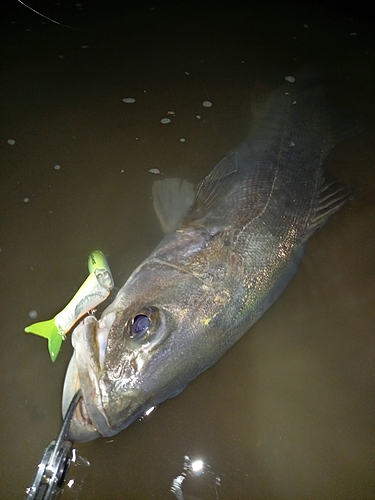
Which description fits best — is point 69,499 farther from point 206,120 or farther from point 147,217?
point 206,120

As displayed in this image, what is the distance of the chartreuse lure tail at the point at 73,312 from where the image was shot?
213 cm

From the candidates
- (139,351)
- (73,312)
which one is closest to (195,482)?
(139,351)

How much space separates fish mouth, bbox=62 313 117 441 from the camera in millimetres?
1721

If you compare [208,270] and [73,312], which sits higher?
[208,270]

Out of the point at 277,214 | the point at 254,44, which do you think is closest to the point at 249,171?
the point at 277,214

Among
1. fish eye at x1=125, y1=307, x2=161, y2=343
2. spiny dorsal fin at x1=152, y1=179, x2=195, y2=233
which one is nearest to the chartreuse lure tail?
fish eye at x1=125, y1=307, x2=161, y2=343

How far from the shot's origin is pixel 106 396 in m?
1.71

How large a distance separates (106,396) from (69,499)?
0.67 metres

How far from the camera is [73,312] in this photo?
212 centimetres

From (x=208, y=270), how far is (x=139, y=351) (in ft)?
1.77

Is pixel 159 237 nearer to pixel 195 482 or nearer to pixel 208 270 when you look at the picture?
pixel 208 270

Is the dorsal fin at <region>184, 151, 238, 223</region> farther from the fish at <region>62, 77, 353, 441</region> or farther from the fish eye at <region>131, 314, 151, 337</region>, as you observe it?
the fish eye at <region>131, 314, 151, 337</region>

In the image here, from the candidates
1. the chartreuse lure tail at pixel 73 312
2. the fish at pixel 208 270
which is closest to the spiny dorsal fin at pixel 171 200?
the fish at pixel 208 270

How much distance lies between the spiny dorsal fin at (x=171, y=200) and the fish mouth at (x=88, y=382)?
0.86m
